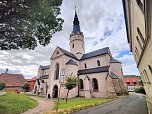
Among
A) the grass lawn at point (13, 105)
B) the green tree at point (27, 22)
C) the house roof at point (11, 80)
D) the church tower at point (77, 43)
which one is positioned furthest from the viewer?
the house roof at point (11, 80)

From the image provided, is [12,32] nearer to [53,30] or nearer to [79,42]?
[53,30]

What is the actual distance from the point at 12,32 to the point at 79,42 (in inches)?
1130

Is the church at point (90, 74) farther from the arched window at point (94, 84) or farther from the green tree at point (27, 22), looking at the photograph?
the green tree at point (27, 22)

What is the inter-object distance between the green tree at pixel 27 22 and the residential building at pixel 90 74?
44.9 feet

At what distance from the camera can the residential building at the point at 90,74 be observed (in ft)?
80.8

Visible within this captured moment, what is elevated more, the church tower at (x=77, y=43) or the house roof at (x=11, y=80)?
the church tower at (x=77, y=43)

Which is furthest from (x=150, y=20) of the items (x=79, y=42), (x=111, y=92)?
(x=79, y=42)

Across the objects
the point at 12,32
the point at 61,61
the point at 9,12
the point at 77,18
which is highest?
the point at 77,18


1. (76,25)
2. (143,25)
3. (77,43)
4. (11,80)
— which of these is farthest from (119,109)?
(11,80)

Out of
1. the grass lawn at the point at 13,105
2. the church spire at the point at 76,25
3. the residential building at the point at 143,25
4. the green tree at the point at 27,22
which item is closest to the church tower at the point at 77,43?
the church spire at the point at 76,25

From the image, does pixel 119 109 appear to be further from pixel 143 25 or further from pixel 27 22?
pixel 27 22

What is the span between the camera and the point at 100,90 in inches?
990

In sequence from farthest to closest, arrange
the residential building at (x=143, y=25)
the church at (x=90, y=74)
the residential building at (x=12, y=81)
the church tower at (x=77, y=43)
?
the residential building at (x=12, y=81), the church tower at (x=77, y=43), the church at (x=90, y=74), the residential building at (x=143, y=25)

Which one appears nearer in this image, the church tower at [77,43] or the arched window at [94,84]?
the arched window at [94,84]
